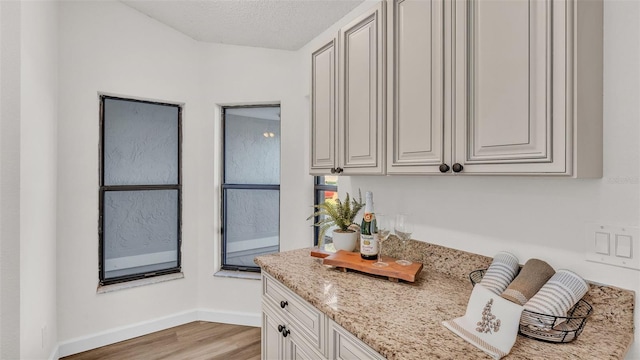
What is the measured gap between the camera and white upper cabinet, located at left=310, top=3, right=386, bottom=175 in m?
1.50

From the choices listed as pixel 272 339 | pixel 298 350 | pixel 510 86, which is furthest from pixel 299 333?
pixel 510 86

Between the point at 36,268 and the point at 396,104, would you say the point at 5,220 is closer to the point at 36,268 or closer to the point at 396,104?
the point at 36,268

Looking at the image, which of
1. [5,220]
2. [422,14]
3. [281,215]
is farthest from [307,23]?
[5,220]

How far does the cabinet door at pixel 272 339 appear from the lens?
1621 mm

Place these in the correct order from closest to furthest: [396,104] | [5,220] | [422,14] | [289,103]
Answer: [422,14] → [396,104] → [5,220] → [289,103]

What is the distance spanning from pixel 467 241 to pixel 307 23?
1.92 m

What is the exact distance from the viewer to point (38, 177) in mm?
1915

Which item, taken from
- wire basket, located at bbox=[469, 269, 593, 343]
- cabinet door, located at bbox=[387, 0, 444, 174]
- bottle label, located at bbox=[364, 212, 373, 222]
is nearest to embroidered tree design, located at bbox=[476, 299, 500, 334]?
wire basket, located at bbox=[469, 269, 593, 343]

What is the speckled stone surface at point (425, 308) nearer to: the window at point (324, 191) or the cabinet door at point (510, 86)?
the cabinet door at point (510, 86)

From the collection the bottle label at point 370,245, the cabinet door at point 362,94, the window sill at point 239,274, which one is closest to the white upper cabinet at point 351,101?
the cabinet door at point 362,94

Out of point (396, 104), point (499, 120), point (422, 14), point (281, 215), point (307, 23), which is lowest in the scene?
point (281, 215)

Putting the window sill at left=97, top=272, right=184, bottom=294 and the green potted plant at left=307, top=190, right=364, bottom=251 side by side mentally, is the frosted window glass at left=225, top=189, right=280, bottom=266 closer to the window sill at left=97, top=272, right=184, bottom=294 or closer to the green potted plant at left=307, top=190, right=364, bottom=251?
the window sill at left=97, top=272, right=184, bottom=294

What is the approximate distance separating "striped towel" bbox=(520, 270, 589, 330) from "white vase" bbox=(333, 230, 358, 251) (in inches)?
37.5

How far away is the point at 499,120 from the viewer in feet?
3.29
